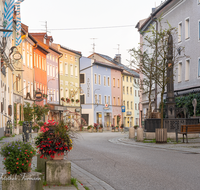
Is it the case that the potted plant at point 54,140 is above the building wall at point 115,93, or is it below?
below

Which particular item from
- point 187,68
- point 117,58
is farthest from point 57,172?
point 117,58

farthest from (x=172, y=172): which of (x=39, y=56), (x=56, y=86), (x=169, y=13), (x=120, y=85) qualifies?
(x=120, y=85)

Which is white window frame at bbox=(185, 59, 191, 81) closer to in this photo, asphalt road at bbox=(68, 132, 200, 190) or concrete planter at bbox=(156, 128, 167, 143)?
concrete planter at bbox=(156, 128, 167, 143)

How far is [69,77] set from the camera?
7088 centimetres

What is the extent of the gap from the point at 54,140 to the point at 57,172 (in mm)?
624

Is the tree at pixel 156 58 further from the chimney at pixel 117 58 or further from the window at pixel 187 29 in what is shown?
the chimney at pixel 117 58

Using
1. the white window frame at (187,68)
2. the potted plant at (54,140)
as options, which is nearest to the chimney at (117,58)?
the white window frame at (187,68)

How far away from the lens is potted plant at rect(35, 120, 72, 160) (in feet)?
26.9

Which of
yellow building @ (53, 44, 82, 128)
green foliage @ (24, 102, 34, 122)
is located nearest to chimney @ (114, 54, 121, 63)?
yellow building @ (53, 44, 82, 128)

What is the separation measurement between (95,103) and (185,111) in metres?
42.6

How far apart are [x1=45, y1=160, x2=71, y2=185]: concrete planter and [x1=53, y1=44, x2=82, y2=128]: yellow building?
188 ft

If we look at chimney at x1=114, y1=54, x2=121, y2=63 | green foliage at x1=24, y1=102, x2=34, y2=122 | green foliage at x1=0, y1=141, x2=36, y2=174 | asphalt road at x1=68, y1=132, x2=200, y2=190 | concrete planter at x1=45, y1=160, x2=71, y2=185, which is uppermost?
chimney at x1=114, y1=54, x2=121, y2=63

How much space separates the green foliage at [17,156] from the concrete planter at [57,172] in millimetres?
1313

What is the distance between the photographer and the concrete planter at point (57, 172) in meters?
7.99
